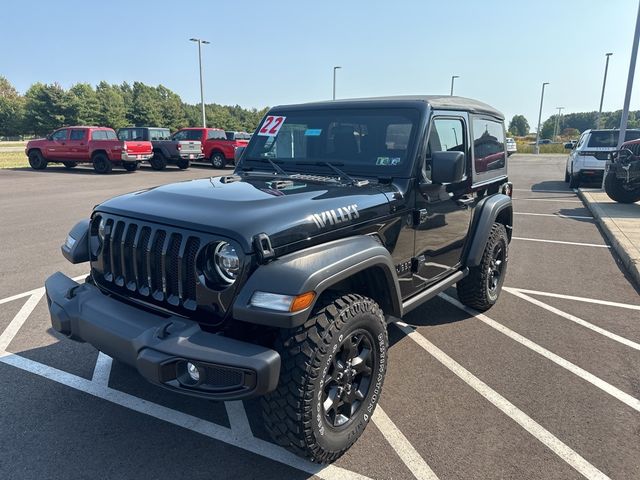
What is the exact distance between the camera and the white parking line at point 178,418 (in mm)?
2559

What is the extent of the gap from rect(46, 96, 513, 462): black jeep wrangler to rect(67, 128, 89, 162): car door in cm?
1812

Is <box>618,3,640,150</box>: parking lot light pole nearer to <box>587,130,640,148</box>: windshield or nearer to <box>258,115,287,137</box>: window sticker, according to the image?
<box>587,130,640,148</box>: windshield

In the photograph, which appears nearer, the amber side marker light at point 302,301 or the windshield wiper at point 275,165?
the amber side marker light at point 302,301

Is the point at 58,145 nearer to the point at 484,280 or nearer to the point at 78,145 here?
the point at 78,145

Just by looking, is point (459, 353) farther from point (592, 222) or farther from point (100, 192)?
point (100, 192)

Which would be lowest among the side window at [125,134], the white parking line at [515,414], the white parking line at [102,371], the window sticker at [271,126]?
the white parking line at [515,414]

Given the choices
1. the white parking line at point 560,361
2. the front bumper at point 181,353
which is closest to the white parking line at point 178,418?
the front bumper at point 181,353

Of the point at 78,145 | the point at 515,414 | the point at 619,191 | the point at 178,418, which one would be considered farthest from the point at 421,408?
the point at 78,145

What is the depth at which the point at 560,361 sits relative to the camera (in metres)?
3.74

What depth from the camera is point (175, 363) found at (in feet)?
7.25

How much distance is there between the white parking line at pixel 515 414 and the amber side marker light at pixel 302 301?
169cm

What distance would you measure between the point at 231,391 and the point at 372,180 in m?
1.79

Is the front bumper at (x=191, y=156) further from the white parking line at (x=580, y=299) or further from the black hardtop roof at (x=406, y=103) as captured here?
the white parking line at (x=580, y=299)

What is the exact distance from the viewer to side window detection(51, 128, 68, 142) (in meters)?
19.6
